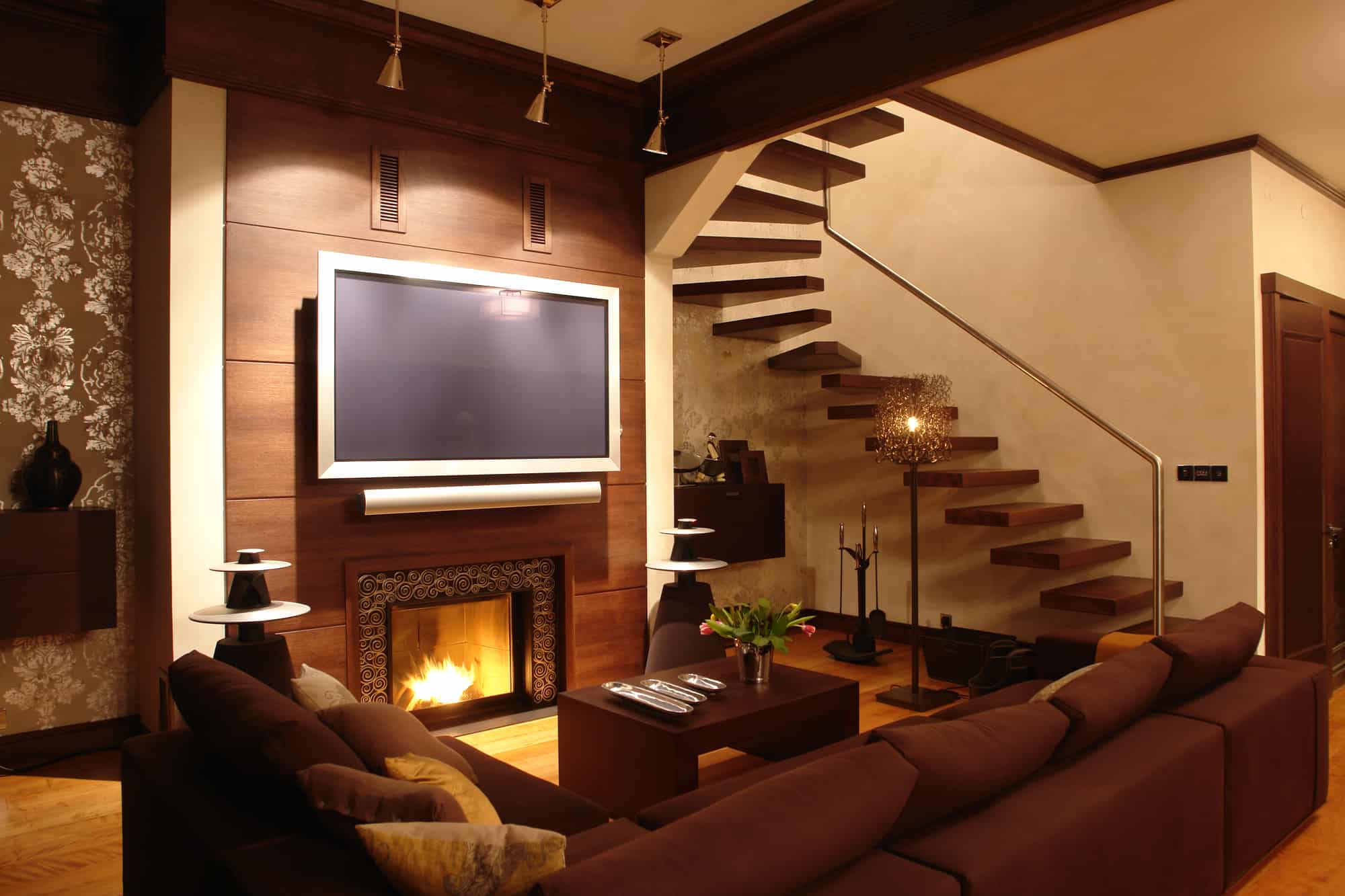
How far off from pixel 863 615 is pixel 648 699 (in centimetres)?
264

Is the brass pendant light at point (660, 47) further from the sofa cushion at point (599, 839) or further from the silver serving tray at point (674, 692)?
the sofa cushion at point (599, 839)

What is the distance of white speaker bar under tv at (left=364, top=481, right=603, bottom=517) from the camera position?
141 inches

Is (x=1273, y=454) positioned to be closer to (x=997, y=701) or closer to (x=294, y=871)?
(x=997, y=701)

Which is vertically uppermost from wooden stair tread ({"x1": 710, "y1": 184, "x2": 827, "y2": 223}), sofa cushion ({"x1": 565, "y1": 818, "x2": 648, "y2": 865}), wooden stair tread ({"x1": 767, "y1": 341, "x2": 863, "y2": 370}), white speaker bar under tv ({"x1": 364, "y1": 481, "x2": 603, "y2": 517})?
wooden stair tread ({"x1": 710, "y1": 184, "x2": 827, "y2": 223})

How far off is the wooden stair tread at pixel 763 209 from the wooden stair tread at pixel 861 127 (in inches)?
16.9

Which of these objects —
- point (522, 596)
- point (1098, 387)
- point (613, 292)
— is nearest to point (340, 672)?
point (522, 596)

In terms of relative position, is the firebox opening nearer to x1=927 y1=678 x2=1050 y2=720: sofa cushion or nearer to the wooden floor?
the wooden floor

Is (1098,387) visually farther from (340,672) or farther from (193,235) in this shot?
(193,235)

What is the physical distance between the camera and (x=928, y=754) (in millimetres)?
1651

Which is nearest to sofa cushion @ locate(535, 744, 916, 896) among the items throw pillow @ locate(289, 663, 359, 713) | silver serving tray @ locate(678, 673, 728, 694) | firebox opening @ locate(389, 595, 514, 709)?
throw pillow @ locate(289, 663, 359, 713)

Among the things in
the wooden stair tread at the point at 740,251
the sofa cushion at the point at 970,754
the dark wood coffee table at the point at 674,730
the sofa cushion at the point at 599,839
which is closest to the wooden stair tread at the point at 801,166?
the wooden stair tread at the point at 740,251

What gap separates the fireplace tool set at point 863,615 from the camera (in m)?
5.27

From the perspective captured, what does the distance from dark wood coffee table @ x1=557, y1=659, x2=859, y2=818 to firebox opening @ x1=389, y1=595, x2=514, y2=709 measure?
1.10m

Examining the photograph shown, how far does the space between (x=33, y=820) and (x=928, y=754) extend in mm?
2950
